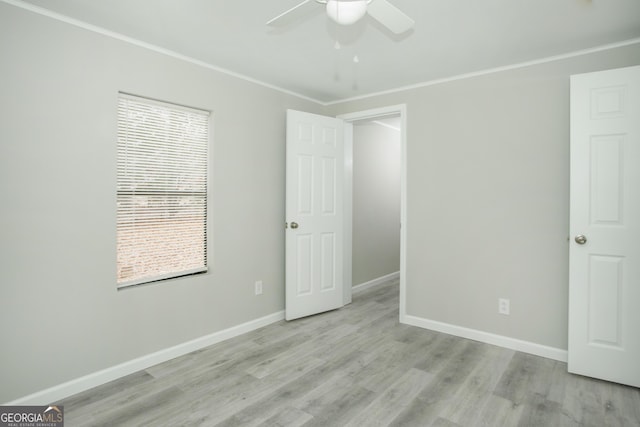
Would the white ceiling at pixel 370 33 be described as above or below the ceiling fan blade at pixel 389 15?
above

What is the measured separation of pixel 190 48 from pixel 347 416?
279 cm

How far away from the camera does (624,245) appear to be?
2410mm

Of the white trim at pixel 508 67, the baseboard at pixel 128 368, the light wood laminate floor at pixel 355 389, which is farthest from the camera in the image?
the white trim at pixel 508 67

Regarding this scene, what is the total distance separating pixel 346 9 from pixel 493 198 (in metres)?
2.21

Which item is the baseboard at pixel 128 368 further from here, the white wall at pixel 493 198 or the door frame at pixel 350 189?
the white wall at pixel 493 198

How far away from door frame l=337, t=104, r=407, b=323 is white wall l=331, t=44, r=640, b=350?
0.06m

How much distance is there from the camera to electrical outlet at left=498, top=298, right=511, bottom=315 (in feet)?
10.0

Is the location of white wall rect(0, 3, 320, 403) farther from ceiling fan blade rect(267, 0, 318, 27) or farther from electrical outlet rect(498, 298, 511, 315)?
electrical outlet rect(498, 298, 511, 315)

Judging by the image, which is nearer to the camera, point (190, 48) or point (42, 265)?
point (42, 265)

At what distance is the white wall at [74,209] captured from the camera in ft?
6.80

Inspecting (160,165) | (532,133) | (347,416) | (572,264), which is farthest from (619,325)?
(160,165)

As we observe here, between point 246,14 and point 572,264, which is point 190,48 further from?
point 572,264

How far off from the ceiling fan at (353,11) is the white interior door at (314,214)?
190 cm

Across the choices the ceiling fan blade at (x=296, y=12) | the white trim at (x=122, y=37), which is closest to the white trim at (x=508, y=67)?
the white trim at (x=122, y=37)
